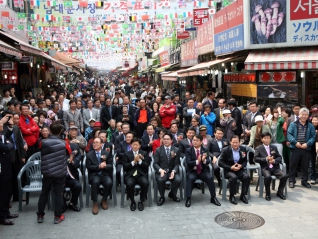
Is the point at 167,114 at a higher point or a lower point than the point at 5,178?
higher

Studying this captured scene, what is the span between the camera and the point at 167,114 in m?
10.8

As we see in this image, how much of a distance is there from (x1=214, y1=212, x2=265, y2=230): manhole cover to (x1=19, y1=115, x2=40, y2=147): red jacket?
459 cm

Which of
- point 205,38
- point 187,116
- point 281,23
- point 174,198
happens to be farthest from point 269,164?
point 205,38

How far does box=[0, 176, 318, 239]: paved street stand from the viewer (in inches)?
233

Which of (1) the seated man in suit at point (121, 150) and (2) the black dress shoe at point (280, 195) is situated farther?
(1) the seated man in suit at point (121, 150)

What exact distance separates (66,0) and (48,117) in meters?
9.76

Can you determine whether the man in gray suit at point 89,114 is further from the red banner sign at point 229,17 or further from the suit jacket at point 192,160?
the red banner sign at point 229,17

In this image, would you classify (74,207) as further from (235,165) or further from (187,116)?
(187,116)

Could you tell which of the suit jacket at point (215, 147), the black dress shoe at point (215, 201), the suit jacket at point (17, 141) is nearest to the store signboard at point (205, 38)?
the suit jacket at point (215, 147)

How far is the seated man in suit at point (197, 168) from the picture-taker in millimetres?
7262

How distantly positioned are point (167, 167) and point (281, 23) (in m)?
7.46

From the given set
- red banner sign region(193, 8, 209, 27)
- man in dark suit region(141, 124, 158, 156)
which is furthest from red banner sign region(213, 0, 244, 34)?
man in dark suit region(141, 124, 158, 156)

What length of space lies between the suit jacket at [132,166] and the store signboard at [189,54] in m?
14.5

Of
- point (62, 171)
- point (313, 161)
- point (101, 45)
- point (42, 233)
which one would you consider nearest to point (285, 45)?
point (313, 161)
